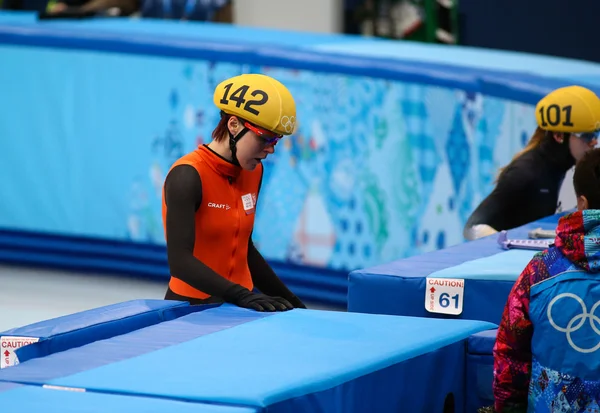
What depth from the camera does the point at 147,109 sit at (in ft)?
28.5

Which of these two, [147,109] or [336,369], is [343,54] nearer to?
[147,109]

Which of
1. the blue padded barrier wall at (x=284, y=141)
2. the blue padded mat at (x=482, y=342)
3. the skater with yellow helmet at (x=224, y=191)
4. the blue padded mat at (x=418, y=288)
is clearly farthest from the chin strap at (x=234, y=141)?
the blue padded barrier wall at (x=284, y=141)

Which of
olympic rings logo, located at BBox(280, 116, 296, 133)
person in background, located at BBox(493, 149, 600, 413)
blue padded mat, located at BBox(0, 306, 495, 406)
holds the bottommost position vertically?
blue padded mat, located at BBox(0, 306, 495, 406)

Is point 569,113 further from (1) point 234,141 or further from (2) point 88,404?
(2) point 88,404

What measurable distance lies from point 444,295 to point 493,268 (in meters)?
0.22

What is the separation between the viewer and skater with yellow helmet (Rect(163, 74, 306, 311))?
4309mm

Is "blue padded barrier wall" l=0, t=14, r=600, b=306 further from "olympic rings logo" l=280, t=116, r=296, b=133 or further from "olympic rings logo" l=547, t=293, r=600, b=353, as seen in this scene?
"olympic rings logo" l=547, t=293, r=600, b=353

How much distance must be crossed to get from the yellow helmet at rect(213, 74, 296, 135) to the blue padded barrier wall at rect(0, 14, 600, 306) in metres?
2.83

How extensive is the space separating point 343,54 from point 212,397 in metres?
5.37

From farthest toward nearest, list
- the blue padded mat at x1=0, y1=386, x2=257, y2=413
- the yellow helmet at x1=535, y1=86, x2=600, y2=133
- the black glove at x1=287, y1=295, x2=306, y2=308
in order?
the yellow helmet at x1=535, y1=86, x2=600, y2=133 < the black glove at x1=287, y1=295, x2=306, y2=308 < the blue padded mat at x1=0, y1=386, x2=257, y2=413

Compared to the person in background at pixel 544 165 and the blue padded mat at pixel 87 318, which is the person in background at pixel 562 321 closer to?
the blue padded mat at pixel 87 318

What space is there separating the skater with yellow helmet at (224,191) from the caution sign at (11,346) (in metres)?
0.82

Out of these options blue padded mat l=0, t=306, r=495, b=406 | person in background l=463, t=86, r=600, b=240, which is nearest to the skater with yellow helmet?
blue padded mat l=0, t=306, r=495, b=406

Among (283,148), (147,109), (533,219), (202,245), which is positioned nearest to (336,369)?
(202,245)
